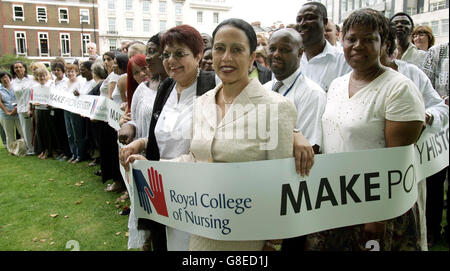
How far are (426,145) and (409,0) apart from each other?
320cm

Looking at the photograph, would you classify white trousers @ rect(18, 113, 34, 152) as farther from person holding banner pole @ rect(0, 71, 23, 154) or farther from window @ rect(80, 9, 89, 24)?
window @ rect(80, 9, 89, 24)

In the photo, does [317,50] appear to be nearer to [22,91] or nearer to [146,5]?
[22,91]

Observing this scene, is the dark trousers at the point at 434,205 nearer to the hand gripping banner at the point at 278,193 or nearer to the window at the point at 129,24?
the hand gripping banner at the point at 278,193

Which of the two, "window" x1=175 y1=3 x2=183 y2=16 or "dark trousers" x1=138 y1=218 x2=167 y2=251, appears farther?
"window" x1=175 y1=3 x2=183 y2=16

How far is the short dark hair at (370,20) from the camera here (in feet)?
6.80

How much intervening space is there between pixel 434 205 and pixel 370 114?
8.00 feet

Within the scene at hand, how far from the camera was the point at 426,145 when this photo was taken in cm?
245

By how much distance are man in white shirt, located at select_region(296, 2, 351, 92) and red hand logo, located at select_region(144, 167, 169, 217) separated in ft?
6.25

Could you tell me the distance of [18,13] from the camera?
22625 millimetres

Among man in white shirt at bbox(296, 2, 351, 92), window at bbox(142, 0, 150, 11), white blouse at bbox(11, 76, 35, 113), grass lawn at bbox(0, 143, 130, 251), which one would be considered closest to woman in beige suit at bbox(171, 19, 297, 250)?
Answer: man in white shirt at bbox(296, 2, 351, 92)

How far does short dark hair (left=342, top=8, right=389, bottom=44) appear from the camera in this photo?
207 cm

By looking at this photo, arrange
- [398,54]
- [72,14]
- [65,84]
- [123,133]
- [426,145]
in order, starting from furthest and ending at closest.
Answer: [72,14] < [65,84] < [398,54] < [123,133] < [426,145]
